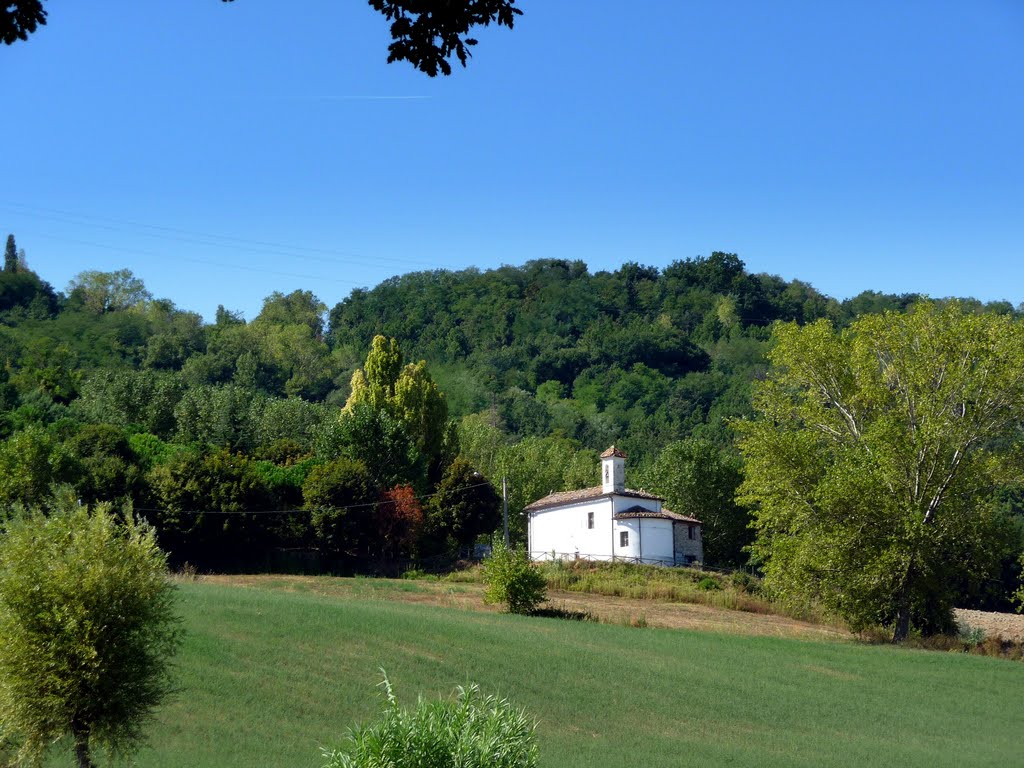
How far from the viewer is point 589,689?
31766 mm

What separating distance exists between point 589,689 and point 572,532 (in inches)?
1628

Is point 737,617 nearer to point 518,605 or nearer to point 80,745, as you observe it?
point 518,605

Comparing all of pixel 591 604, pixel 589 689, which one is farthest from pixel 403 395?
pixel 589 689

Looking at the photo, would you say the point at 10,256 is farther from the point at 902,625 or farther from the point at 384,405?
the point at 902,625

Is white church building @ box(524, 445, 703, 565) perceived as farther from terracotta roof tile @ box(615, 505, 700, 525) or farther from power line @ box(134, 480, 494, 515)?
power line @ box(134, 480, 494, 515)

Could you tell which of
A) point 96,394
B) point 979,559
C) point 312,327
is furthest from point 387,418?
point 312,327

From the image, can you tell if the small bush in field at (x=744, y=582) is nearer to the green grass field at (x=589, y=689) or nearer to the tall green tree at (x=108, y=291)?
the green grass field at (x=589, y=689)

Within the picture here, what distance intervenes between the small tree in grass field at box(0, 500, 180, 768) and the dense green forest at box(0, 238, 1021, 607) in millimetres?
1815

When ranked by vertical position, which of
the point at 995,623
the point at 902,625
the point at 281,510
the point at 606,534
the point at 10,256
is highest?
the point at 10,256

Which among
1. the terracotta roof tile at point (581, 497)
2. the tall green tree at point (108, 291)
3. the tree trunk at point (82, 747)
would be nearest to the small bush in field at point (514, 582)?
the terracotta roof tile at point (581, 497)

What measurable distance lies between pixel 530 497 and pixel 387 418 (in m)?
21.5

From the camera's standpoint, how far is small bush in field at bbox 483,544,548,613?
1907 inches

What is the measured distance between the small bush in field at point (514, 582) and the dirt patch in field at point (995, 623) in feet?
66.1

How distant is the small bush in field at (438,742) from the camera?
13422 mm
